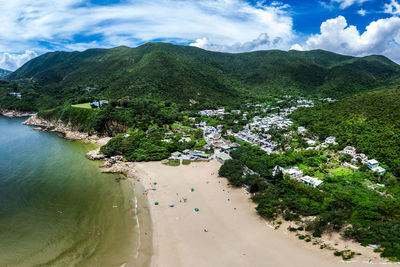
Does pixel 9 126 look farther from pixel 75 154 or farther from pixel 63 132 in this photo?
pixel 75 154

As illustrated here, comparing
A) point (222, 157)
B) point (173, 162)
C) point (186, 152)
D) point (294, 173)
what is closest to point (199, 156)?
point (186, 152)

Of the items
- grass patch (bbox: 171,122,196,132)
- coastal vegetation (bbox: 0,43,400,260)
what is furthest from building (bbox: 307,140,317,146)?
grass patch (bbox: 171,122,196,132)

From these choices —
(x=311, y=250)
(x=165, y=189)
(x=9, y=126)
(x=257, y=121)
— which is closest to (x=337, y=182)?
(x=311, y=250)

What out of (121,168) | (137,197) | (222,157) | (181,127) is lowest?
(137,197)

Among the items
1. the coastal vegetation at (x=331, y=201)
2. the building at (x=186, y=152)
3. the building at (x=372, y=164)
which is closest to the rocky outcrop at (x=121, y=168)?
the building at (x=186, y=152)

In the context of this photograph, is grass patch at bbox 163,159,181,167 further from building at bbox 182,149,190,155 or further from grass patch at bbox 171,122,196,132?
grass patch at bbox 171,122,196,132

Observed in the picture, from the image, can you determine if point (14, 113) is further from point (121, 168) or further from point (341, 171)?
point (341, 171)

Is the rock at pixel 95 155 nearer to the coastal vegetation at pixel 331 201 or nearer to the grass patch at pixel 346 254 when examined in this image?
the coastal vegetation at pixel 331 201
